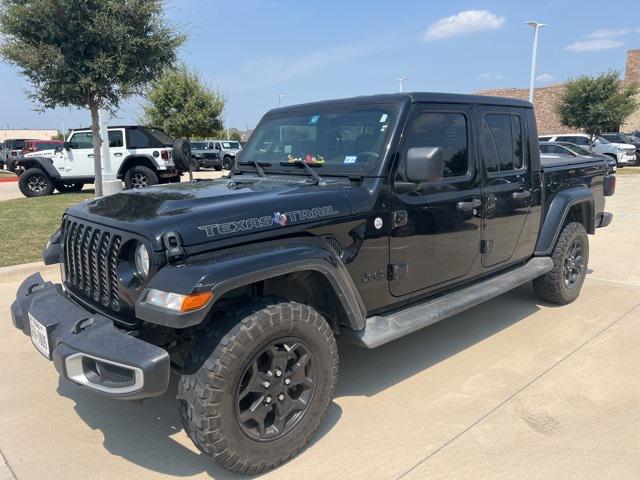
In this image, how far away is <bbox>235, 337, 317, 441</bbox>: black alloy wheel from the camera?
2471mm

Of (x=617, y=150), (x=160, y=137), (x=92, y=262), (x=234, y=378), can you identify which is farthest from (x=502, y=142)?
(x=617, y=150)

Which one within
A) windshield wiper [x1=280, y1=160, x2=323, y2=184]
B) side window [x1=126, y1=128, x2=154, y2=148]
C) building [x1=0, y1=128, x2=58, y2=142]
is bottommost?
windshield wiper [x1=280, y1=160, x2=323, y2=184]

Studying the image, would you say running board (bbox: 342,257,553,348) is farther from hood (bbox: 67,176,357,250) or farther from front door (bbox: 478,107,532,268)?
hood (bbox: 67,176,357,250)

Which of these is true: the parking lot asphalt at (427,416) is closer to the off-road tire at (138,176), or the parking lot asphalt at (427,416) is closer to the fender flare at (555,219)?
the fender flare at (555,219)

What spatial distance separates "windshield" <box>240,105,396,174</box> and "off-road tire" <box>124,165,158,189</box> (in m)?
10.2

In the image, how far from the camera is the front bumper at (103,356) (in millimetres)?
2182

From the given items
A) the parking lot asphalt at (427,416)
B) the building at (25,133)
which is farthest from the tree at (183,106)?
the building at (25,133)

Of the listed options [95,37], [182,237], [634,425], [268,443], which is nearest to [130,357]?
[182,237]

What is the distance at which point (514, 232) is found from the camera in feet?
14.0

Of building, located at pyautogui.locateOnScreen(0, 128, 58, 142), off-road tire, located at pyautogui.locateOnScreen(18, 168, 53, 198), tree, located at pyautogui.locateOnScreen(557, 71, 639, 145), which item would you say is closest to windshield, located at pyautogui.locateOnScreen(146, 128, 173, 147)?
off-road tire, located at pyautogui.locateOnScreen(18, 168, 53, 198)

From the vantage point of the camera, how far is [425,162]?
2941 mm

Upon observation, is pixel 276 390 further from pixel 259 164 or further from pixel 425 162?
pixel 259 164

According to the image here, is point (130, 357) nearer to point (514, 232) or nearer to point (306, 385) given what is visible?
point (306, 385)

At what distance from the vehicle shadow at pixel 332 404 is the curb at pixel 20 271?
114 inches
